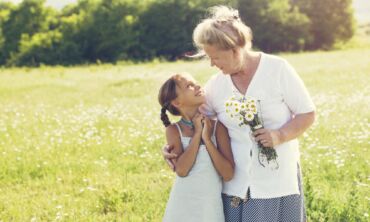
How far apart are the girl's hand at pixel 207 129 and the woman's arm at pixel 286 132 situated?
0.32m

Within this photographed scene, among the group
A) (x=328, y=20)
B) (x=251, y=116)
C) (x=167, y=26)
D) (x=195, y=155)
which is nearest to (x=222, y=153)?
(x=195, y=155)

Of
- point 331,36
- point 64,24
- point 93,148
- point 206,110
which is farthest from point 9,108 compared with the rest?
point 331,36

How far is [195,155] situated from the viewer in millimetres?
3887

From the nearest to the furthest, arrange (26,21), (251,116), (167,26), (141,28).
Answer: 1. (251,116)
2. (167,26)
3. (141,28)
4. (26,21)

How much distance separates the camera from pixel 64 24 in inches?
2237

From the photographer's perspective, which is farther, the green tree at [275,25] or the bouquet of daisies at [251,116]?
the green tree at [275,25]

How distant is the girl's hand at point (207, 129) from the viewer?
3.84 m

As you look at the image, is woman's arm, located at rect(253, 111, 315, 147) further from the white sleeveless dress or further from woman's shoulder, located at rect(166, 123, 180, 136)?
woman's shoulder, located at rect(166, 123, 180, 136)

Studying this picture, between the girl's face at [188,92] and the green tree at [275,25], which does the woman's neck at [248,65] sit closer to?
the girl's face at [188,92]

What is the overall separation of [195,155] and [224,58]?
27.4 inches

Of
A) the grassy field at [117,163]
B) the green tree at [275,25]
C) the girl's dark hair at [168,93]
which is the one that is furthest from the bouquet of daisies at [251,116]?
the green tree at [275,25]

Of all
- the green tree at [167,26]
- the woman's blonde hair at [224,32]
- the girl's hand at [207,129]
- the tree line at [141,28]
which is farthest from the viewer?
the green tree at [167,26]

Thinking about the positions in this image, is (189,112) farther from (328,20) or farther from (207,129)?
(328,20)

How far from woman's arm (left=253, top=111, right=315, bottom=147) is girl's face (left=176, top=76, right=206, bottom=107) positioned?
19.2 inches
